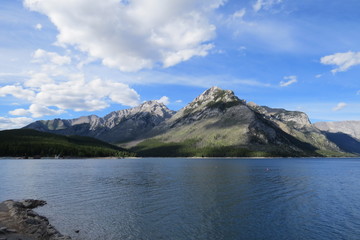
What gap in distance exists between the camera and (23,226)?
4169 centimetres

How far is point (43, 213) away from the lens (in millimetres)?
53406

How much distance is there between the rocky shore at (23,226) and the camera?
37.3m

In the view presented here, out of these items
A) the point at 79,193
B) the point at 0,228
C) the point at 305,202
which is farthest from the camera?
the point at 79,193

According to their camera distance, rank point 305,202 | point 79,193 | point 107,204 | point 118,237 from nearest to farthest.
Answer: point 118,237
point 107,204
point 305,202
point 79,193

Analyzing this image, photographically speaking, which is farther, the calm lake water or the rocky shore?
the calm lake water

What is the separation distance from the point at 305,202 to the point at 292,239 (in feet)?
103

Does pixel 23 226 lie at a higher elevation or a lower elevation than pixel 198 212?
higher

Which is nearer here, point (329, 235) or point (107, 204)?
point (329, 235)

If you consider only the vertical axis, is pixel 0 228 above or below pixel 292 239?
above

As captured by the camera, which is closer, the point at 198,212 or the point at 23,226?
the point at 23,226

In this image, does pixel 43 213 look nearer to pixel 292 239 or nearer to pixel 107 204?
pixel 107 204

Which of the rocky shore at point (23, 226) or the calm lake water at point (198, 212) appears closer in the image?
the rocky shore at point (23, 226)

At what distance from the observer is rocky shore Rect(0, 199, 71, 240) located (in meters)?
37.3

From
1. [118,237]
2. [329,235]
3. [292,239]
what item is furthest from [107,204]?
[329,235]
